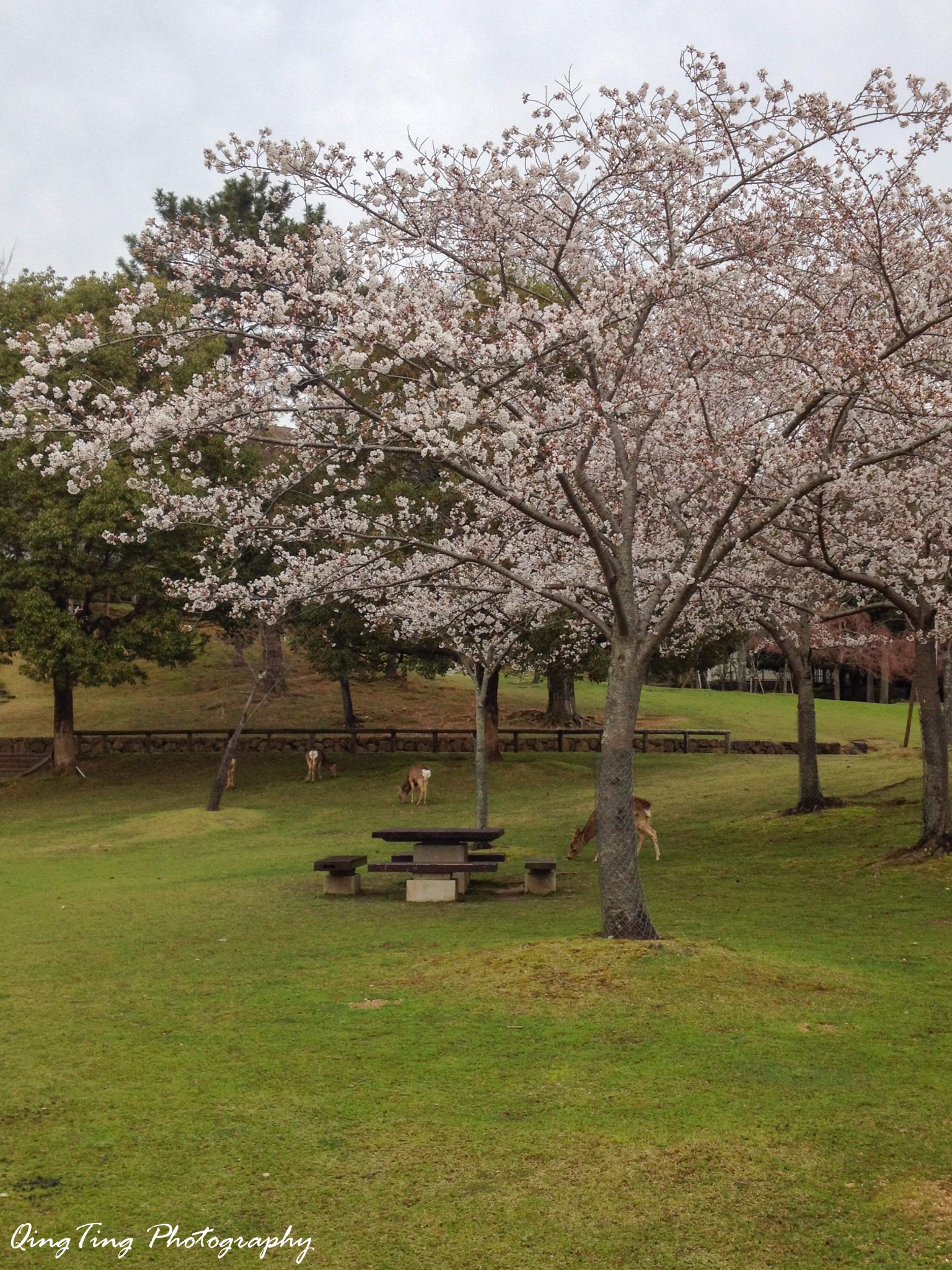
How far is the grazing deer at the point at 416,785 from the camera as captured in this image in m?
25.0

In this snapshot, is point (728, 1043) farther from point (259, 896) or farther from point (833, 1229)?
point (259, 896)

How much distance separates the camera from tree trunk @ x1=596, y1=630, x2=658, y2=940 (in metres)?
9.92

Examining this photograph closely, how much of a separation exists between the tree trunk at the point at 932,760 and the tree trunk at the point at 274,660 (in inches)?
882

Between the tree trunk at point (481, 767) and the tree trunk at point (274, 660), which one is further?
the tree trunk at point (274, 660)

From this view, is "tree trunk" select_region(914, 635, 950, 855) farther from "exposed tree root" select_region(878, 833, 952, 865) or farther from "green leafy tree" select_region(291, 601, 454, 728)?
"green leafy tree" select_region(291, 601, 454, 728)

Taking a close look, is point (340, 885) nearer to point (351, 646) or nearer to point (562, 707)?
point (351, 646)

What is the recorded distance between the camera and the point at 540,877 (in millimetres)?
14492

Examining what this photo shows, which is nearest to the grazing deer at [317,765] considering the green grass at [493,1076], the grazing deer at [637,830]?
the grazing deer at [637,830]

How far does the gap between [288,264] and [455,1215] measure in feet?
24.4

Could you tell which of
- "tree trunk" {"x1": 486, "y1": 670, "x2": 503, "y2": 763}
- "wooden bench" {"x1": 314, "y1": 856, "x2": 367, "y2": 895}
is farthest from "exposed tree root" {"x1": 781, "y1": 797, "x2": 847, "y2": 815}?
"tree trunk" {"x1": 486, "y1": 670, "x2": 503, "y2": 763}

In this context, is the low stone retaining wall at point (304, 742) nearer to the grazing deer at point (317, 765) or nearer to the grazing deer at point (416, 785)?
the grazing deer at point (317, 765)

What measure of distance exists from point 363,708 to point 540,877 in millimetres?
24206

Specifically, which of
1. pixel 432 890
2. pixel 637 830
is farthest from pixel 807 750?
pixel 432 890

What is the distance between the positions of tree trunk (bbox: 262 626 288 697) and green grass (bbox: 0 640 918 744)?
45cm
